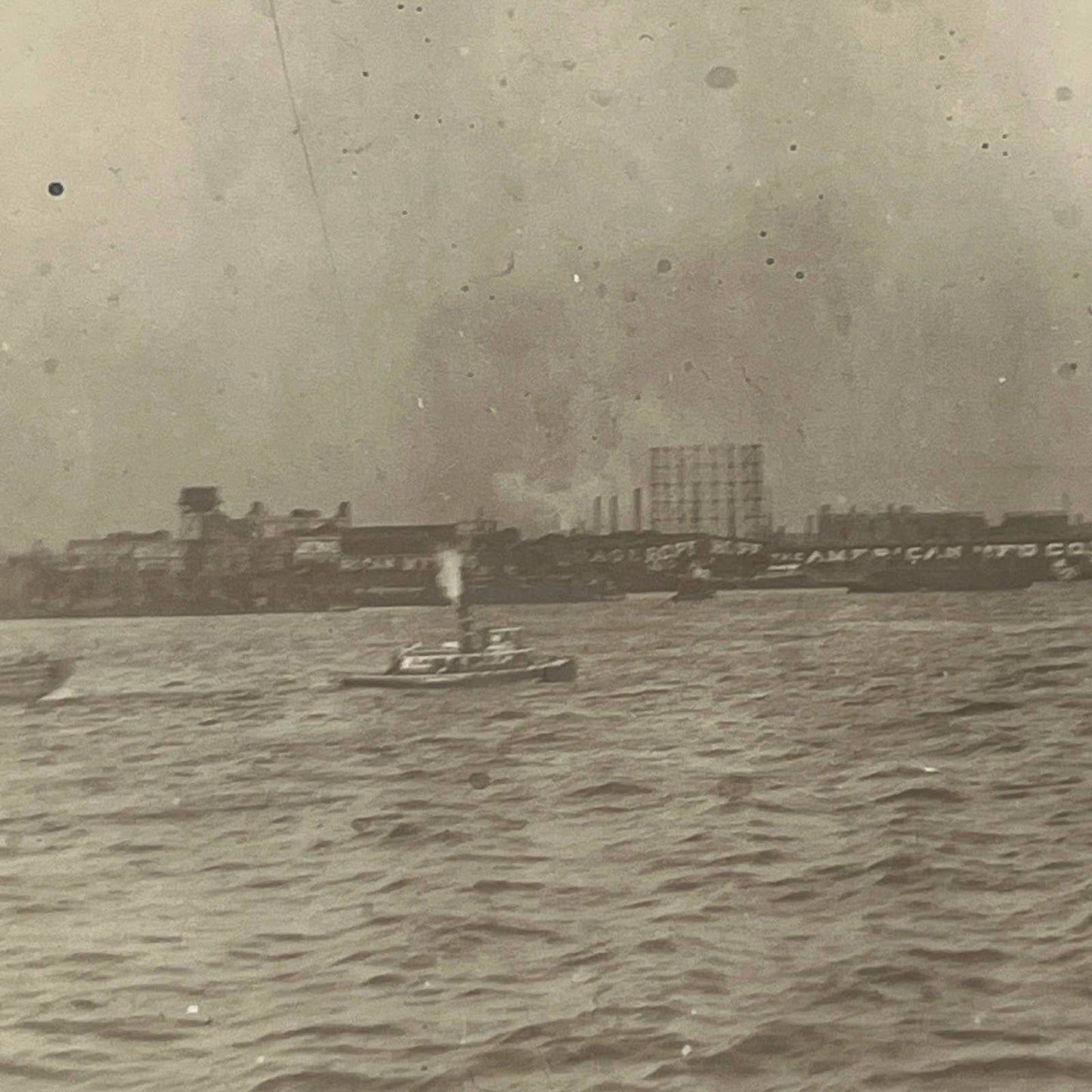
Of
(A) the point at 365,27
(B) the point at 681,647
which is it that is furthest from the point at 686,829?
(A) the point at 365,27

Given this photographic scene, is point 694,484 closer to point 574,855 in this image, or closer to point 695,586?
point 695,586

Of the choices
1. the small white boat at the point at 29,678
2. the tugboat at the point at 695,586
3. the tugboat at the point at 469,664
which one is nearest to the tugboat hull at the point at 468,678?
the tugboat at the point at 469,664

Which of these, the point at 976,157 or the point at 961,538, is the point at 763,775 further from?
the point at 976,157

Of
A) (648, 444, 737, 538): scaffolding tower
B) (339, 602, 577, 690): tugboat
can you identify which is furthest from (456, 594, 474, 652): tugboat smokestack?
(648, 444, 737, 538): scaffolding tower

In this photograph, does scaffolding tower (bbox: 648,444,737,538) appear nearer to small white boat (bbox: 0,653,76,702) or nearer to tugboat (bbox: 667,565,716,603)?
tugboat (bbox: 667,565,716,603)

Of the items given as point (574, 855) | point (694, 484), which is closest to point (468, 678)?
point (574, 855)

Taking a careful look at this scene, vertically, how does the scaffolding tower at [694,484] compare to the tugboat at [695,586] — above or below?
above

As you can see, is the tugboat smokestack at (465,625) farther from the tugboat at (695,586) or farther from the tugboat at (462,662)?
the tugboat at (695,586)
